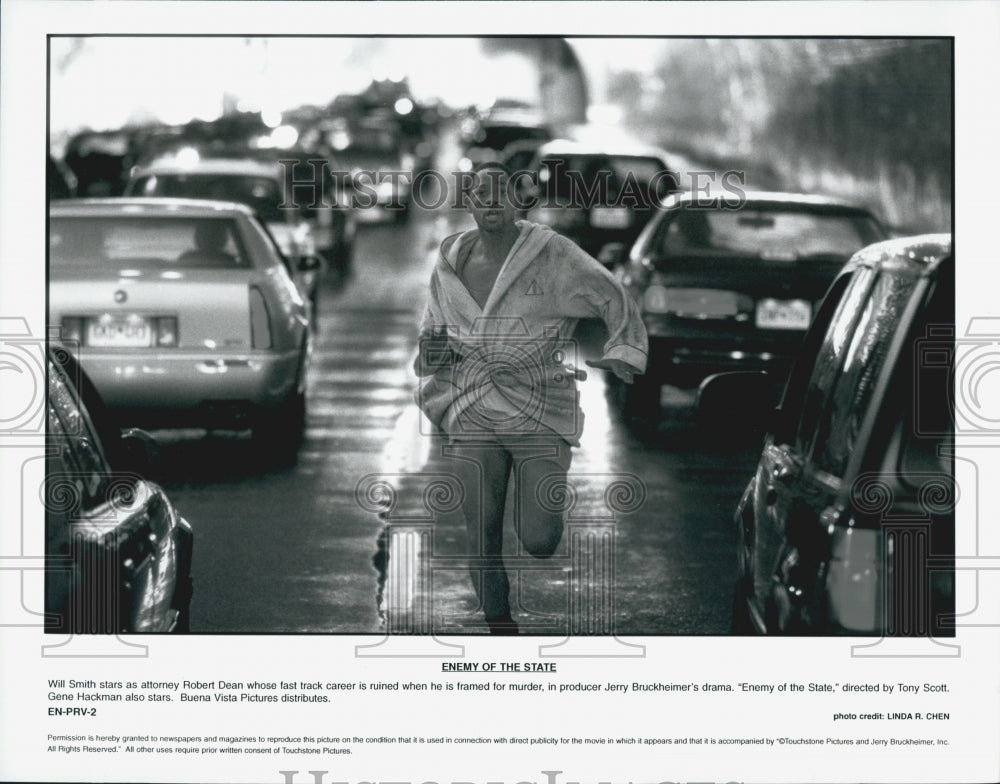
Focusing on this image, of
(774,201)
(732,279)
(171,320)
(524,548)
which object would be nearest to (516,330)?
(524,548)

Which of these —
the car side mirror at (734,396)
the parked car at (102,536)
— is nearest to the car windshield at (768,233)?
the car side mirror at (734,396)

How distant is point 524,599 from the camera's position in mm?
6145

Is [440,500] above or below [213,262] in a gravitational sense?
below

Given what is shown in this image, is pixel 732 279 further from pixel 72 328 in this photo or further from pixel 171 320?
pixel 72 328

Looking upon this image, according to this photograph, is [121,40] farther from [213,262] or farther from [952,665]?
[213,262]

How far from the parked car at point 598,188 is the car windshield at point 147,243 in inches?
120

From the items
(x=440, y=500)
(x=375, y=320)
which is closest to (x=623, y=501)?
(x=440, y=500)

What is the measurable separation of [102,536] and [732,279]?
6174 mm

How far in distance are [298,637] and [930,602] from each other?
5.88ft

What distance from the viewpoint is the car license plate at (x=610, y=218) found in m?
13.8

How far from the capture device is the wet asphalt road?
251 inches

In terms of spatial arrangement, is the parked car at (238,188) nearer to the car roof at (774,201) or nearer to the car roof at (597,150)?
the car roof at (597,150)

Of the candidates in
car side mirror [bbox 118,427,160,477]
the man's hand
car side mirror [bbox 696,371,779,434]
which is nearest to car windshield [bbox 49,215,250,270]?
car side mirror [bbox 118,427,160,477]

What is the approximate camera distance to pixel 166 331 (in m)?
9.08
